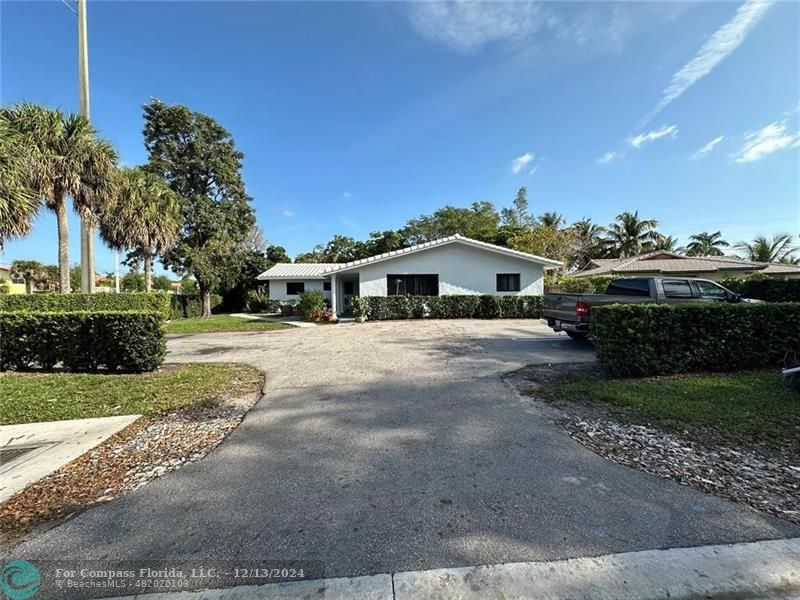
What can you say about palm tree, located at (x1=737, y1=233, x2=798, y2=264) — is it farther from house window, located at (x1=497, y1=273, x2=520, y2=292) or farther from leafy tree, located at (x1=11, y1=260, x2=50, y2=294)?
leafy tree, located at (x1=11, y1=260, x2=50, y2=294)

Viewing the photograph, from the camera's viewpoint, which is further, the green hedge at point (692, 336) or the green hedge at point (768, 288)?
the green hedge at point (768, 288)

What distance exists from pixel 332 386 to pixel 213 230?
2144 cm

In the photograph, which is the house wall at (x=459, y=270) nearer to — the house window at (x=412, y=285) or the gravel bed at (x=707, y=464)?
the house window at (x=412, y=285)

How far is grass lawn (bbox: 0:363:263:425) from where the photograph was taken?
197 inches

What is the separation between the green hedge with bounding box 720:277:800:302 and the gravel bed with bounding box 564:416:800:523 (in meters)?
A: 20.9

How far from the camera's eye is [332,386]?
238 inches

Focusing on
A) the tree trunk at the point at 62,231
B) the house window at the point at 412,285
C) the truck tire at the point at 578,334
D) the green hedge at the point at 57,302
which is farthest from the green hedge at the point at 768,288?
the tree trunk at the point at 62,231

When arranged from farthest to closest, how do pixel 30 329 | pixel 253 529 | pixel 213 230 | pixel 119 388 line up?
pixel 213 230 < pixel 30 329 < pixel 119 388 < pixel 253 529

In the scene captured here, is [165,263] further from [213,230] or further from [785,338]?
[785,338]

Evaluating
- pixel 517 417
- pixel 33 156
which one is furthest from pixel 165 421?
pixel 33 156

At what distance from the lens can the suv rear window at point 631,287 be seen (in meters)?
9.02

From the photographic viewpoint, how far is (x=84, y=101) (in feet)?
44.3

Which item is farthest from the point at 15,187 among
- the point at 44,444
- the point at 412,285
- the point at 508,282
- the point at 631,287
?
the point at 508,282

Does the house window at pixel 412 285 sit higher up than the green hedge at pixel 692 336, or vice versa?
the house window at pixel 412 285
